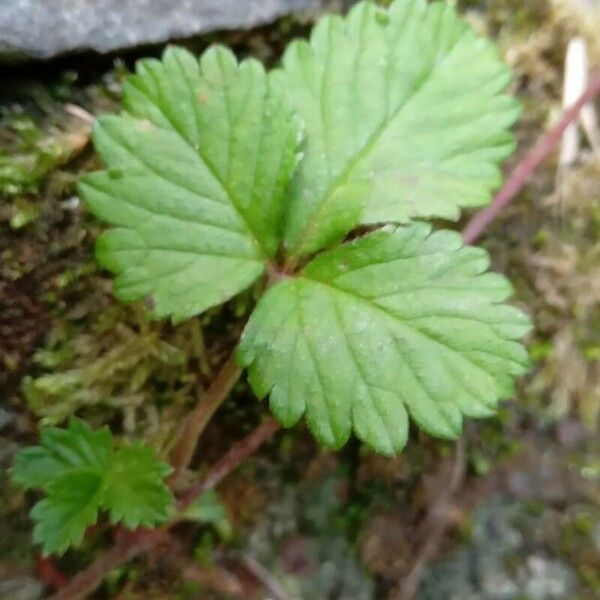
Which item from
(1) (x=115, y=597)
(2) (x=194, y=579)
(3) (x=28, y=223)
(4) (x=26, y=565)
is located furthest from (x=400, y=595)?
(3) (x=28, y=223)

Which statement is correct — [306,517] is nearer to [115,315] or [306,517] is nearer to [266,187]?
[115,315]

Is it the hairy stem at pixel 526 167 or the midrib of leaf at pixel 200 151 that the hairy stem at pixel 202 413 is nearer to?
the midrib of leaf at pixel 200 151

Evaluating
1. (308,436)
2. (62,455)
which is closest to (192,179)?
(62,455)

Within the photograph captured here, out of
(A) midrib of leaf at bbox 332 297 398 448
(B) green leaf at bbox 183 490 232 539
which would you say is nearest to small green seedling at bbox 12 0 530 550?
(A) midrib of leaf at bbox 332 297 398 448

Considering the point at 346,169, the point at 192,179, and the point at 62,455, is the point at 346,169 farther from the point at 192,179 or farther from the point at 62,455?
the point at 62,455

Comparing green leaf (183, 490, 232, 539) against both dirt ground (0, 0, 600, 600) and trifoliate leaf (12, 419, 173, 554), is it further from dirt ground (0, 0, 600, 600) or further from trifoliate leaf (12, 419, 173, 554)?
trifoliate leaf (12, 419, 173, 554)

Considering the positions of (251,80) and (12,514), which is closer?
(251,80)
